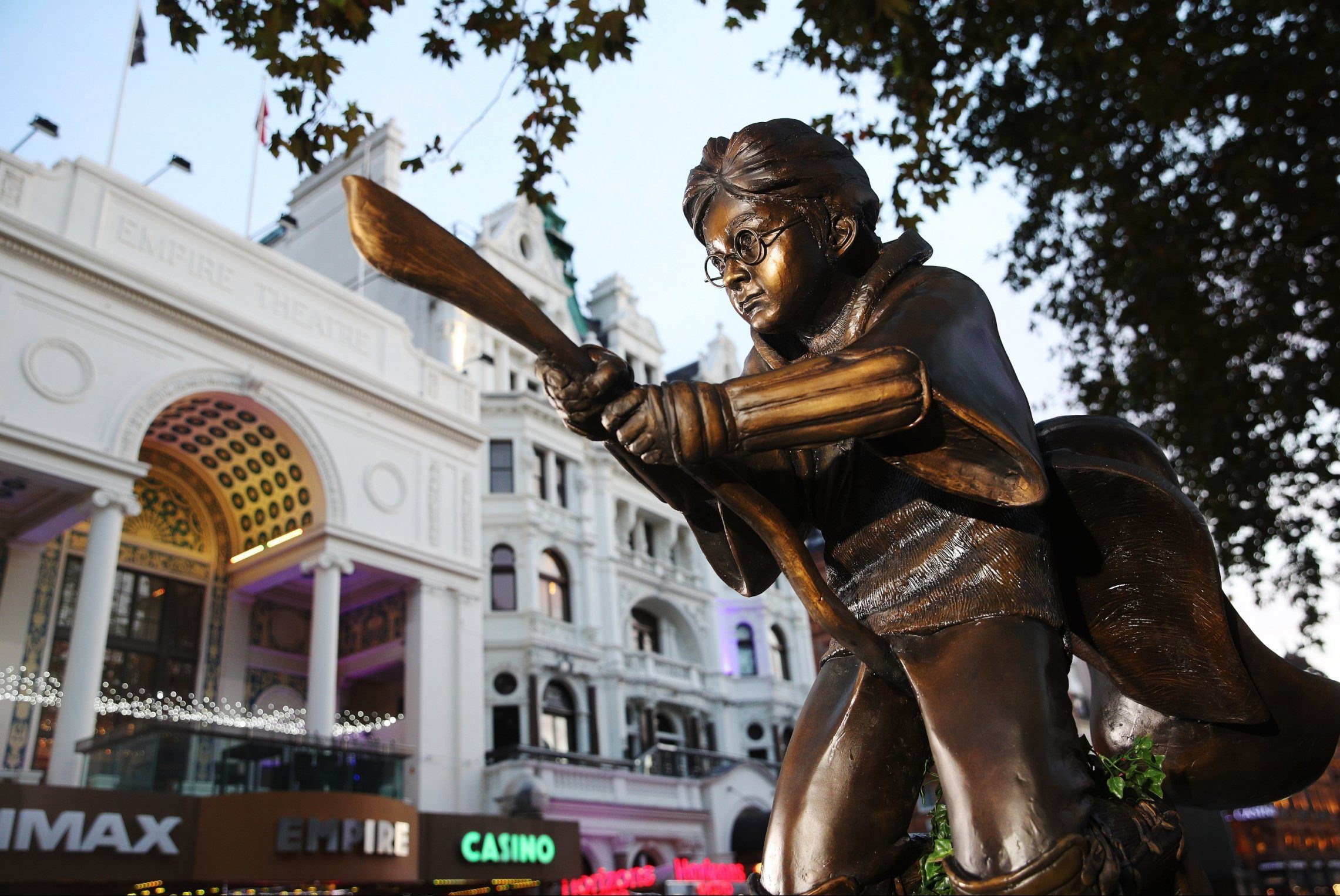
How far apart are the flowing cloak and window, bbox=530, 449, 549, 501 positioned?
25.2m

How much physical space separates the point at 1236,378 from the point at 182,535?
19243 millimetres

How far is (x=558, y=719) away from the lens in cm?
2530

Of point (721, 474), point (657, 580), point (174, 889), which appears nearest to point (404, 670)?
point (174, 889)

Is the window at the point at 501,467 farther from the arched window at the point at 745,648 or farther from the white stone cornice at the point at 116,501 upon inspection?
the white stone cornice at the point at 116,501

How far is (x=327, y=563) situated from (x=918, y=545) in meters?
18.7

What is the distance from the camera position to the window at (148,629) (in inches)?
723

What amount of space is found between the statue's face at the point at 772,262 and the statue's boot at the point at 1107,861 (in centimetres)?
107

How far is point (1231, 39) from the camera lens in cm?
877

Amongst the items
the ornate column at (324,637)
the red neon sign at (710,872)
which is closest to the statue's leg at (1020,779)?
the ornate column at (324,637)

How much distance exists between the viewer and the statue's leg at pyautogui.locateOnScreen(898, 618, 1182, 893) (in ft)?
4.96

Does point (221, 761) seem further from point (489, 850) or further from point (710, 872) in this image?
point (710, 872)

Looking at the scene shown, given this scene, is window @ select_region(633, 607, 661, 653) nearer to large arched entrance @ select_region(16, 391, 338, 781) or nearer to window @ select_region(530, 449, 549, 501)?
window @ select_region(530, 449, 549, 501)

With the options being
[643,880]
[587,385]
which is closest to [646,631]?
[643,880]

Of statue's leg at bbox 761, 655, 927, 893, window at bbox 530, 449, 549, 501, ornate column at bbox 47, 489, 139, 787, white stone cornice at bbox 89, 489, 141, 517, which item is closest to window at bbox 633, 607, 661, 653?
window at bbox 530, 449, 549, 501
